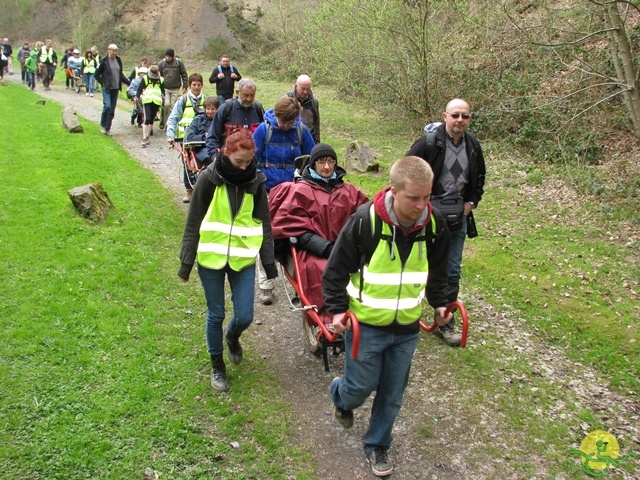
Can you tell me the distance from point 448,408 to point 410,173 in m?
2.66

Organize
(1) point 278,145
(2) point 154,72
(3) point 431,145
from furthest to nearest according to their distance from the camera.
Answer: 1. (2) point 154,72
2. (1) point 278,145
3. (3) point 431,145

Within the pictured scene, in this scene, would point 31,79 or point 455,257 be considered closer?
point 455,257

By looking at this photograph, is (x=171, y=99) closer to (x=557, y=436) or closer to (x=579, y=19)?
(x=579, y=19)

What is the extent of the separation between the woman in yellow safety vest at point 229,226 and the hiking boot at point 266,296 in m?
1.90

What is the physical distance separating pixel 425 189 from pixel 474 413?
262 centimetres

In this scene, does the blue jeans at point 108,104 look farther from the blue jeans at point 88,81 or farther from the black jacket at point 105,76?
the blue jeans at point 88,81

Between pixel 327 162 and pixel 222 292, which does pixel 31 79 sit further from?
pixel 222 292

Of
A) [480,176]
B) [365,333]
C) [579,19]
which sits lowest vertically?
[365,333]

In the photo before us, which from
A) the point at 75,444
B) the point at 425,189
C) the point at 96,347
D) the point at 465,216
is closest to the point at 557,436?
the point at 465,216

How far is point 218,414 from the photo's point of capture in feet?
16.0

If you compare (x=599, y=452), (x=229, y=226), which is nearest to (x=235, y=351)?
(x=229, y=226)

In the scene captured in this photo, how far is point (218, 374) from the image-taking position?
5266 millimetres

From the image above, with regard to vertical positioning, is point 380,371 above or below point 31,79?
below

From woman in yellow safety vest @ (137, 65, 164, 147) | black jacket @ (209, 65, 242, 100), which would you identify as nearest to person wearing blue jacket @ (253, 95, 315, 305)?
black jacket @ (209, 65, 242, 100)
